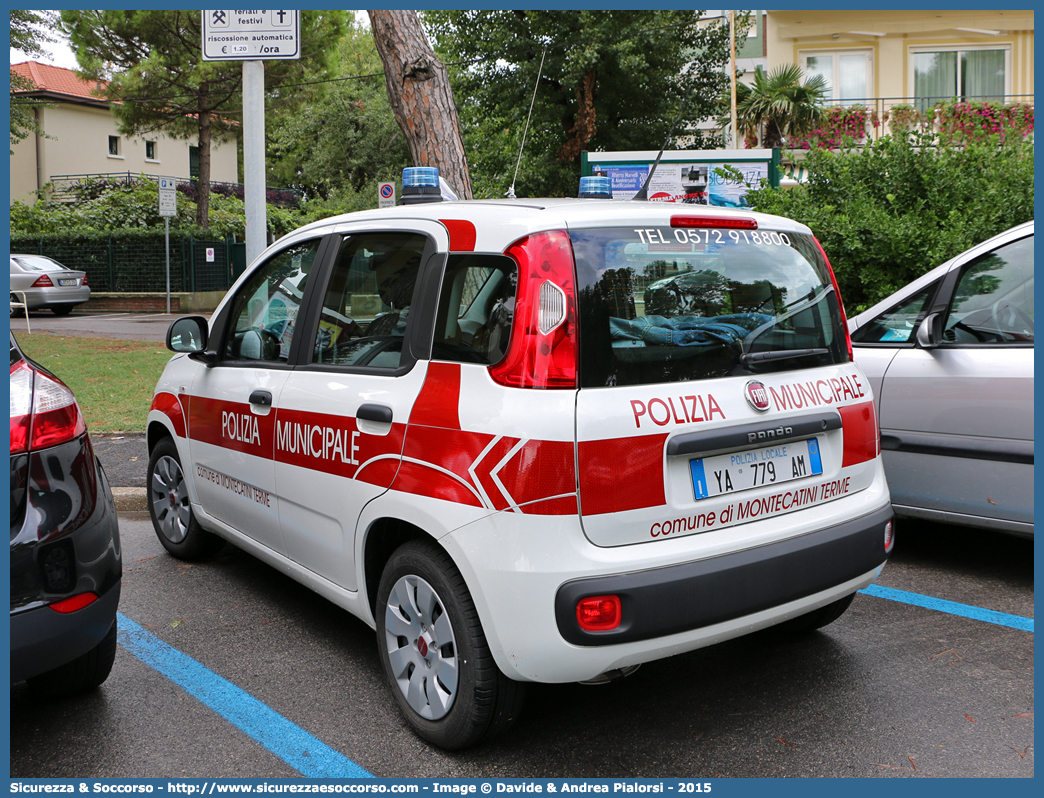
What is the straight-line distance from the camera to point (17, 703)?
3348mm

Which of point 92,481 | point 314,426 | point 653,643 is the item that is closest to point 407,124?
point 314,426

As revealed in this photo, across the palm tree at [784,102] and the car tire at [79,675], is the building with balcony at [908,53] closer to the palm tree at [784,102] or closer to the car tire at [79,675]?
the palm tree at [784,102]

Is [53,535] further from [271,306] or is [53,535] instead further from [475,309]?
[271,306]

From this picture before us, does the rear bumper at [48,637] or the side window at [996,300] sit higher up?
the side window at [996,300]

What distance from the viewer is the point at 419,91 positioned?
320 inches

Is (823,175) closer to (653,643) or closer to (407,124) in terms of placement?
(407,124)

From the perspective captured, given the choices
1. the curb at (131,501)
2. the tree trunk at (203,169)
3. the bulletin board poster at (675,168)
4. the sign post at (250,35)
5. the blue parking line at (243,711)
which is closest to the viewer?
the blue parking line at (243,711)

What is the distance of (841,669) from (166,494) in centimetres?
346

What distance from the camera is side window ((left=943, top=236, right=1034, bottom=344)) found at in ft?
14.2

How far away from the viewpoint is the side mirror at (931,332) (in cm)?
448

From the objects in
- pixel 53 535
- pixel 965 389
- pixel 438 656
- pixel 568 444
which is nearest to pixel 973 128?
pixel 965 389

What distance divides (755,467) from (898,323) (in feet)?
7.72

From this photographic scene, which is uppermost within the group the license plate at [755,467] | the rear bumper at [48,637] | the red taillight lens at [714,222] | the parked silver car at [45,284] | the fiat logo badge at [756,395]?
the parked silver car at [45,284]

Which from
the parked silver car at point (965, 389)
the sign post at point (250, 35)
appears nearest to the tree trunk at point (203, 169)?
the sign post at point (250, 35)
